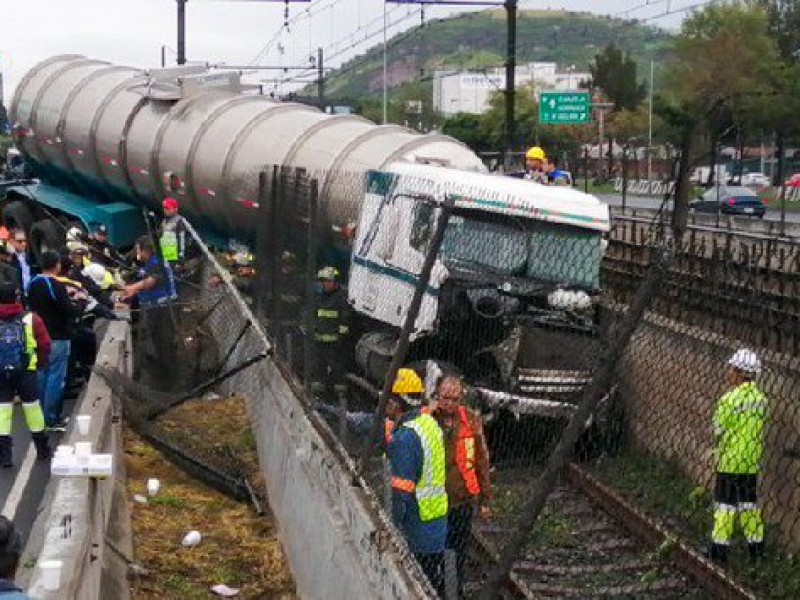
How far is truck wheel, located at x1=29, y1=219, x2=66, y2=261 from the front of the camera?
21828 millimetres

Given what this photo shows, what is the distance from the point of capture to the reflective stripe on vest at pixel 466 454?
7.33 meters

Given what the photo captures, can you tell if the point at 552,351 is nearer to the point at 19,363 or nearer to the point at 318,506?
the point at 19,363

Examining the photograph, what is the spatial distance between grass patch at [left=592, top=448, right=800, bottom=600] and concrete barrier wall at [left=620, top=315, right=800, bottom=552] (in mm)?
127

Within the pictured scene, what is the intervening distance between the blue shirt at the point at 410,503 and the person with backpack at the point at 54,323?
6096 mm

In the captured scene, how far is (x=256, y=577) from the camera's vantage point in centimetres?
891

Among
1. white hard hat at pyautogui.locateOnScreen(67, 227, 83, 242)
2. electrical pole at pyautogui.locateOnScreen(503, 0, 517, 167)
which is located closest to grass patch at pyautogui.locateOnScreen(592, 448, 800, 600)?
white hard hat at pyautogui.locateOnScreen(67, 227, 83, 242)

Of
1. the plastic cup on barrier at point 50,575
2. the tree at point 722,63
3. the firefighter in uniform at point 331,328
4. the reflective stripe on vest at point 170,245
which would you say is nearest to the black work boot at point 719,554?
the firefighter in uniform at point 331,328

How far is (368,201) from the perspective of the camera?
1495 centimetres

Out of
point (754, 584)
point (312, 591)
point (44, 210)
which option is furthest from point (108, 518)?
point (44, 210)

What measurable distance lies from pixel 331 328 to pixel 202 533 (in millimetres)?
4170

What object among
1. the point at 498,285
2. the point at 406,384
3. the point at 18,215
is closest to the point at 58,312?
the point at 498,285

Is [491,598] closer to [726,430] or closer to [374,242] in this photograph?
[726,430]

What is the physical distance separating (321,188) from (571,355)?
5.97 metres

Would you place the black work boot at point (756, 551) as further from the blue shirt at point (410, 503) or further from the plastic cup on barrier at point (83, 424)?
the plastic cup on barrier at point (83, 424)
